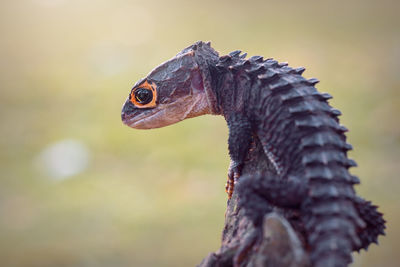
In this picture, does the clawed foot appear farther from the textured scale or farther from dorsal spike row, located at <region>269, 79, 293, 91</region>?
dorsal spike row, located at <region>269, 79, 293, 91</region>

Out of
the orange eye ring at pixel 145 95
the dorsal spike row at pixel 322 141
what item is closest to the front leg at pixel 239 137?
the dorsal spike row at pixel 322 141

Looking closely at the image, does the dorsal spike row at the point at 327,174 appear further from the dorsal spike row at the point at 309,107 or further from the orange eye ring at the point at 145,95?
the orange eye ring at the point at 145,95

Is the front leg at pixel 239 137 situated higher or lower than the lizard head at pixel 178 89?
lower

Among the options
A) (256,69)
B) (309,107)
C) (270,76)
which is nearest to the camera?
(309,107)

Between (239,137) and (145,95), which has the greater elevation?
(145,95)

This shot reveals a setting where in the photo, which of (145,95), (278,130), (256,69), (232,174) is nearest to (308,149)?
(278,130)

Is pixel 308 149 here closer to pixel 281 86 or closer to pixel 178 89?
pixel 281 86

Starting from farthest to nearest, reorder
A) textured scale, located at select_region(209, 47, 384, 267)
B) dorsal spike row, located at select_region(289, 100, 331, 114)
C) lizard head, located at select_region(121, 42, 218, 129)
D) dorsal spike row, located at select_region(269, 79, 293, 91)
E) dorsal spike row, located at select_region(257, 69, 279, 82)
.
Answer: lizard head, located at select_region(121, 42, 218, 129)
dorsal spike row, located at select_region(257, 69, 279, 82)
dorsal spike row, located at select_region(269, 79, 293, 91)
dorsal spike row, located at select_region(289, 100, 331, 114)
textured scale, located at select_region(209, 47, 384, 267)

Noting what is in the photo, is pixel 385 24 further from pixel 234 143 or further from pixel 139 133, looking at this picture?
pixel 234 143

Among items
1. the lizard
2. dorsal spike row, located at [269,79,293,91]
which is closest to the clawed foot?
the lizard
